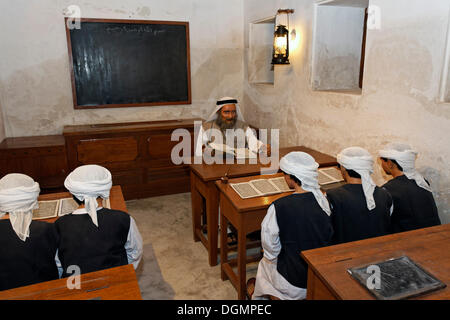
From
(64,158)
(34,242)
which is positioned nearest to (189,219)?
(64,158)

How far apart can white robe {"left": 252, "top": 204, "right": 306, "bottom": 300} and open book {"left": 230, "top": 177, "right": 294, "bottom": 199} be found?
544 millimetres

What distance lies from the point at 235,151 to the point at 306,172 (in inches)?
74.4

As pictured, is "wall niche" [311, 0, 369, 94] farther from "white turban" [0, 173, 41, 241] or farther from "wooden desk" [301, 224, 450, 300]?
"white turban" [0, 173, 41, 241]

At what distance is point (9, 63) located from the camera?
4566mm

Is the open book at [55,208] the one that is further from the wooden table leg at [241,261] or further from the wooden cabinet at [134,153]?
the wooden cabinet at [134,153]

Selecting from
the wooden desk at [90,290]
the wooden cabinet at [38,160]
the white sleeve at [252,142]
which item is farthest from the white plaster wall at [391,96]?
the wooden cabinet at [38,160]

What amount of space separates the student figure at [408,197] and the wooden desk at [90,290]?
6.10 feet

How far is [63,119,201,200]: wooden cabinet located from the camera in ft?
A: 15.1

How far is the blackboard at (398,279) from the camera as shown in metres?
1.55

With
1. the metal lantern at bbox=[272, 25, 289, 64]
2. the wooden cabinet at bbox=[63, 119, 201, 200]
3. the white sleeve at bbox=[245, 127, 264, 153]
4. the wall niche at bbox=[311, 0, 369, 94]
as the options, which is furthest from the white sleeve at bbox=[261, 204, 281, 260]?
the wooden cabinet at bbox=[63, 119, 201, 200]

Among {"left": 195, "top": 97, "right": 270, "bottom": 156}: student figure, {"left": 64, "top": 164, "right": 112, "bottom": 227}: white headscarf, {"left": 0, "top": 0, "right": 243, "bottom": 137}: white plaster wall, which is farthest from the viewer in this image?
{"left": 0, "top": 0, "right": 243, "bottom": 137}: white plaster wall
